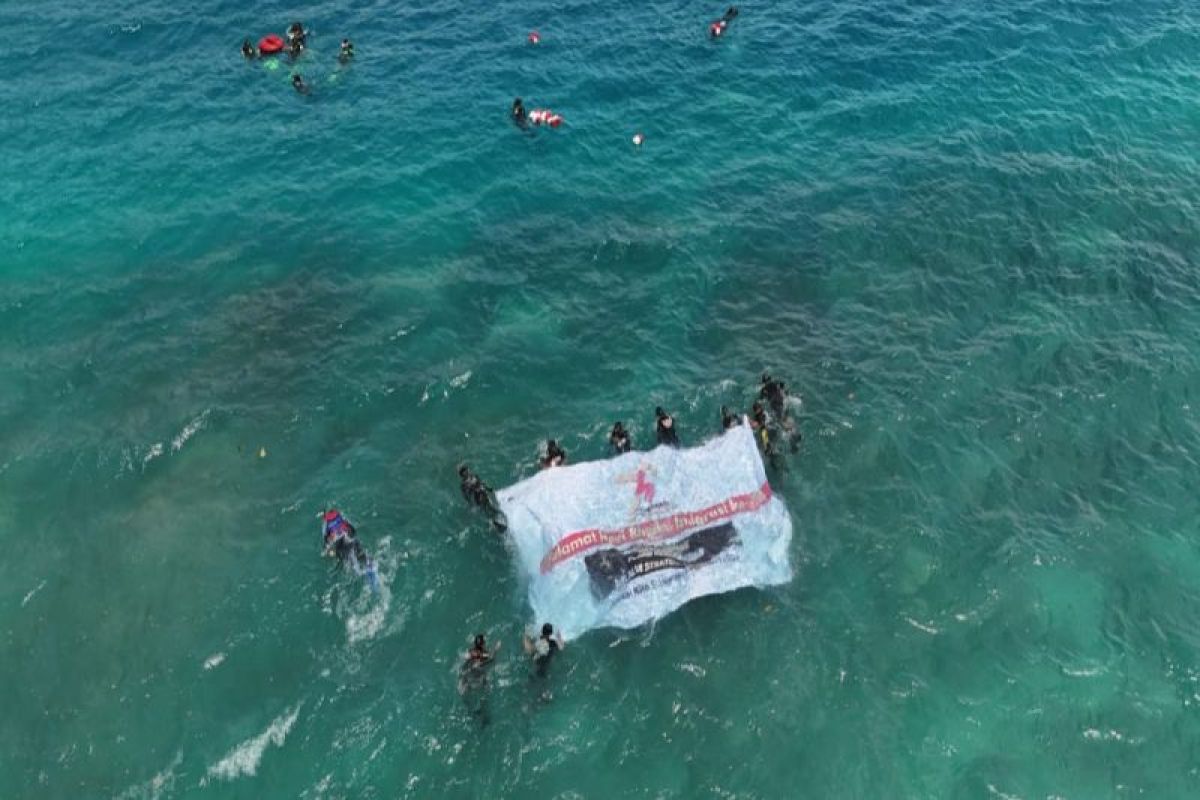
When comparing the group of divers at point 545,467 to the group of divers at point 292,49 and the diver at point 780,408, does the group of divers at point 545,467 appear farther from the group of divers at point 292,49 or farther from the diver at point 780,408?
the group of divers at point 292,49

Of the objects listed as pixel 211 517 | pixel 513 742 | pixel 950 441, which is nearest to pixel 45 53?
pixel 211 517

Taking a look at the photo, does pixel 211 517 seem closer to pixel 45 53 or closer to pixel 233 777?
pixel 233 777

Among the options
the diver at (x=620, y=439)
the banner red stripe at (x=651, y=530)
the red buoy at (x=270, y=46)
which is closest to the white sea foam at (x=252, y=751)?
the banner red stripe at (x=651, y=530)

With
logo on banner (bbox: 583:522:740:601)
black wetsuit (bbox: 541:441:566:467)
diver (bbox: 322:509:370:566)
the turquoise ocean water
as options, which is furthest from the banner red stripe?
diver (bbox: 322:509:370:566)

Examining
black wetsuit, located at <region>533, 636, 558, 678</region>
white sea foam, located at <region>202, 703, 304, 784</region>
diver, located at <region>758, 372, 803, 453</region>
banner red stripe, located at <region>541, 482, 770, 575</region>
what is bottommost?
white sea foam, located at <region>202, 703, 304, 784</region>

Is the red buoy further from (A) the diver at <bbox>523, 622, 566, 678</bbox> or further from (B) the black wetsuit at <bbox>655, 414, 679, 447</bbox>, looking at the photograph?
A: (A) the diver at <bbox>523, 622, 566, 678</bbox>

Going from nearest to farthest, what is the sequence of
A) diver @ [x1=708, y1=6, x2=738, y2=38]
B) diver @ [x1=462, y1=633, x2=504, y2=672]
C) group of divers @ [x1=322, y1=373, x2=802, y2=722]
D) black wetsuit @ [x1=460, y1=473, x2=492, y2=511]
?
diver @ [x1=462, y1=633, x2=504, y2=672] < group of divers @ [x1=322, y1=373, x2=802, y2=722] < black wetsuit @ [x1=460, y1=473, x2=492, y2=511] < diver @ [x1=708, y1=6, x2=738, y2=38]
